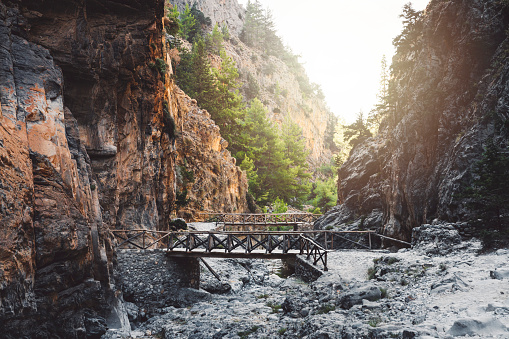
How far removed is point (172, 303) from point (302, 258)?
5.82 metres

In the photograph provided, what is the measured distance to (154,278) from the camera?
1337 centimetres

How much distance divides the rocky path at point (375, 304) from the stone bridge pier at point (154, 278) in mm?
639

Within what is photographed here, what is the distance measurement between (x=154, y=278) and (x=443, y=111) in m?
14.7

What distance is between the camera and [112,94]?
14.7 metres

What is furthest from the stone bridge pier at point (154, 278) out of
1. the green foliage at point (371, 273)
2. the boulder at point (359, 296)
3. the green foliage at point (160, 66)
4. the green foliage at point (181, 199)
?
the green foliage at point (160, 66)

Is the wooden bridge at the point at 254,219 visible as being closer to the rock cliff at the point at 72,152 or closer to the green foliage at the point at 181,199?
the green foliage at the point at 181,199

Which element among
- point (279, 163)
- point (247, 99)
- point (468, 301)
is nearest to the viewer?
point (468, 301)

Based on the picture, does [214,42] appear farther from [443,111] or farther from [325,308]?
[325,308]

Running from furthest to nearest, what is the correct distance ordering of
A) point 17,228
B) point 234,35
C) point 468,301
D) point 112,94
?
point 234,35
point 112,94
point 17,228
point 468,301

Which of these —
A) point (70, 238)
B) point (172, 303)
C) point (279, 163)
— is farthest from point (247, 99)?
point (70, 238)

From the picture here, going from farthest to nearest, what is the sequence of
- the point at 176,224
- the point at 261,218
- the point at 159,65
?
1. the point at 261,218
2. the point at 176,224
3. the point at 159,65

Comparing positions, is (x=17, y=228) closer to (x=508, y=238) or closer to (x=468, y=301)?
(x=468, y=301)

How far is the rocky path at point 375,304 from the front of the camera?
5539mm

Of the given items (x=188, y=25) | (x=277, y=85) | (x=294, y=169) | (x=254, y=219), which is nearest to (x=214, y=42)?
(x=188, y=25)
